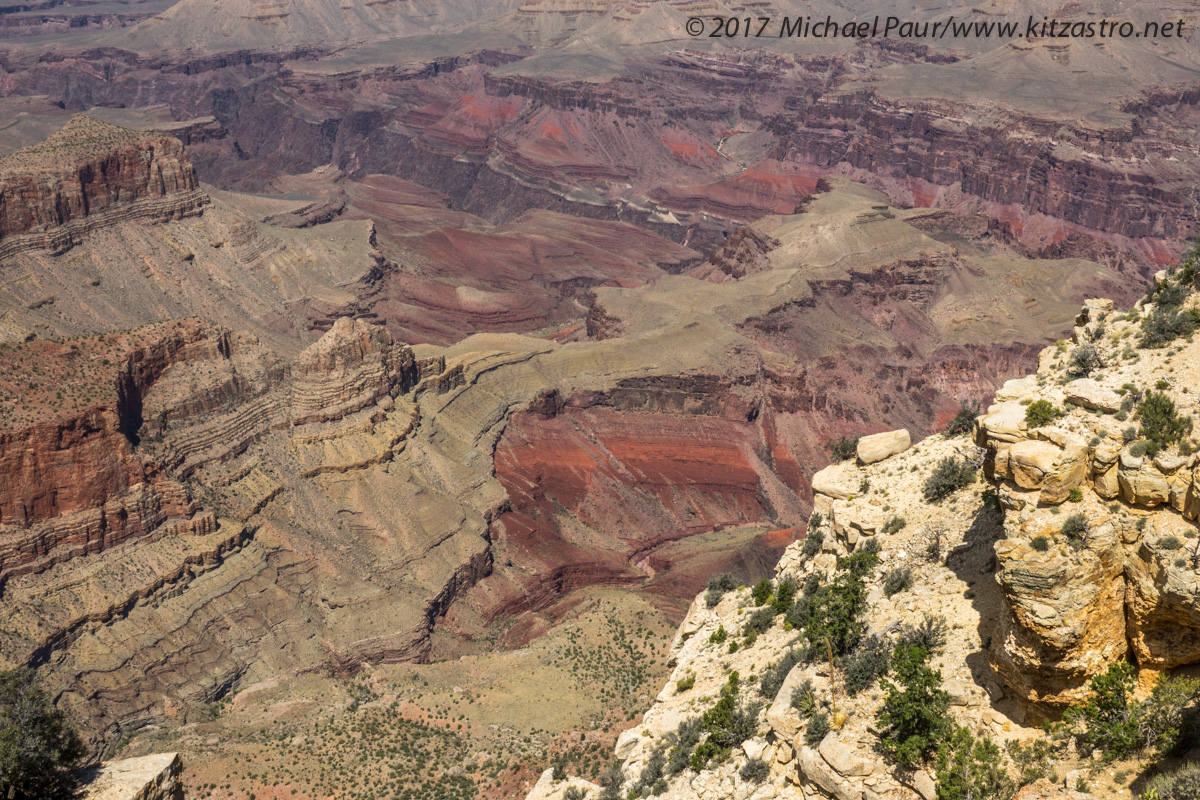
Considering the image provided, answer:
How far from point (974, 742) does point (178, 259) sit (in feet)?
359

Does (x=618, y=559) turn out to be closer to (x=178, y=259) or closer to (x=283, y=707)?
(x=283, y=707)

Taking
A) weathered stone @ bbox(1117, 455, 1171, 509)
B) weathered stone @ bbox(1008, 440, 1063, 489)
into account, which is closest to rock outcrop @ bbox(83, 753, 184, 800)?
weathered stone @ bbox(1008, 440, 1063, 489)

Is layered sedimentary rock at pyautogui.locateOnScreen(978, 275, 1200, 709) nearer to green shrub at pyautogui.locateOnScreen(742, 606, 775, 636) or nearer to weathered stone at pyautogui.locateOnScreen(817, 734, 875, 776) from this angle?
weathered stone at pyautogui.locateOnScreen(817, 734, 875, 776)

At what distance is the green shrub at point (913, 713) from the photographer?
2472 centimetres

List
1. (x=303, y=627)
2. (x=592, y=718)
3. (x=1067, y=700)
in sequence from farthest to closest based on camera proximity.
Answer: (x=303, y=627) < (x=592, y=718) < (x=1067, y=700)

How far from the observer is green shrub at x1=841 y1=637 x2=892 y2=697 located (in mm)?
27891

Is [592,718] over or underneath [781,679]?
underneath

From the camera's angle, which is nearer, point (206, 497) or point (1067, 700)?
point (1067, 700)

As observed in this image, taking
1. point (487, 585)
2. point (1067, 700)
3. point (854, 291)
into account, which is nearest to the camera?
point (1067, 700)

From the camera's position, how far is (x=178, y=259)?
116m

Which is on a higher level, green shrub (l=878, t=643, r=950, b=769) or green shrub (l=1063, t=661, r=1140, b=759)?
green shrub (l=1063, t=661, r=1140, b=759)

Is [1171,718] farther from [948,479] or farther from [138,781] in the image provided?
[138,781]

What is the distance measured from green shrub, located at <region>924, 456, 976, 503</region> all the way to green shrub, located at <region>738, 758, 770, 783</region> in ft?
34.7

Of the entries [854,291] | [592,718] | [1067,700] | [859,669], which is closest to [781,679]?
[859,669]
